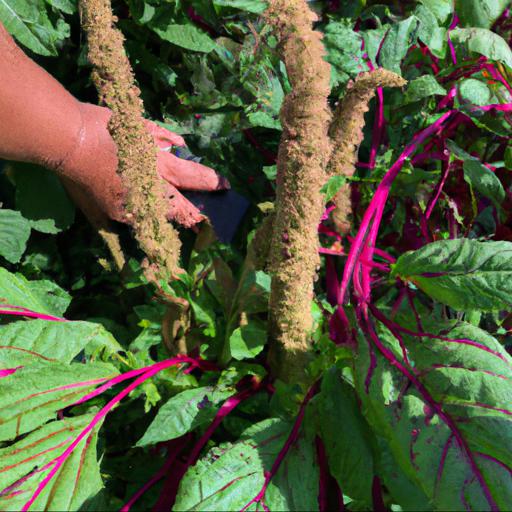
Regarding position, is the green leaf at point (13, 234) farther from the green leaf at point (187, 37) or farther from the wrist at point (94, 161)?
the green leaf at point (187, 37)

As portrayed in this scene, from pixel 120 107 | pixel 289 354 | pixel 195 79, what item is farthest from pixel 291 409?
pixel 195 79

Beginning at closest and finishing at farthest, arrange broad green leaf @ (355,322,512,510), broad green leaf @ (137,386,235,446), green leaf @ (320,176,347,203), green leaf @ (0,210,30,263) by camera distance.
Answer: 1. broad green leaf @ (355,322,512,510)
2. broad green leaf @ (137,386,235,446)
3. green leaf @ (320,176,347,203)
4. green leaf @ (0,210,30,263)

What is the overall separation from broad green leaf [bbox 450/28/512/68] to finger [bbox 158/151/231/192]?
0.45m

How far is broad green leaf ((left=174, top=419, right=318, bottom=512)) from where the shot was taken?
65 centimetres

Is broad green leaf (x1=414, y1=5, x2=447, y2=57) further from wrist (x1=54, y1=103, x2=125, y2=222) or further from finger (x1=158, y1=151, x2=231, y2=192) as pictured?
wrist (x1=54, y1=103, x2=125, y2=222)

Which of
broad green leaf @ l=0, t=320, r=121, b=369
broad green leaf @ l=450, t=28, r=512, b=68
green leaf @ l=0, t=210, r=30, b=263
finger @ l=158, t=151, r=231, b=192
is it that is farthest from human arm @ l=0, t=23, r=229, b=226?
broad green leaf @ l=450, t=28, r=512, b=68

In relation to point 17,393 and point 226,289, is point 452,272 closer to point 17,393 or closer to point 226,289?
point 226,289

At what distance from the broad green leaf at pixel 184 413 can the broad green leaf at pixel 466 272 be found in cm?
32

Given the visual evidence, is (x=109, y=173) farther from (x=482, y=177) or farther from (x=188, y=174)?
(x=482, y=177)

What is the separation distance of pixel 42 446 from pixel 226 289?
334 millimetres

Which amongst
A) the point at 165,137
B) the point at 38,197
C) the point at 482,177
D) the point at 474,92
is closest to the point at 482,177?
the point at 482,177

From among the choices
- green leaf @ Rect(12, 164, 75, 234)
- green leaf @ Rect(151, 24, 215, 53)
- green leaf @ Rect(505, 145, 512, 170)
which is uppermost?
green leaf @ Rect(151, 24, 215, 53)

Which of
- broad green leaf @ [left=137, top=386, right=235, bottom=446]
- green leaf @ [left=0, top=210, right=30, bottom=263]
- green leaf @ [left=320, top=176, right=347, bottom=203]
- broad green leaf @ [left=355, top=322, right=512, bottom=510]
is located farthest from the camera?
green leaf @ [left=0, top=210, right=30, bottom=263]

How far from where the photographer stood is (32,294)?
3.03ft
